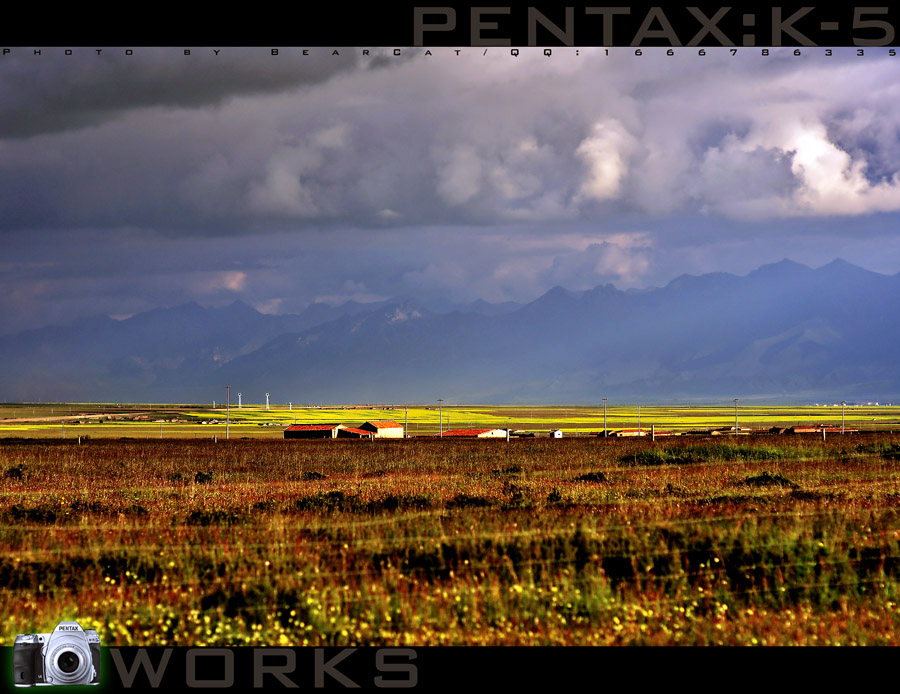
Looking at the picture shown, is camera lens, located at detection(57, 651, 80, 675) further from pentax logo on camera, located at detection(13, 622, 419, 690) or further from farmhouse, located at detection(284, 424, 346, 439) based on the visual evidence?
farmhouse, located at detection(284, 424, 346, 439)

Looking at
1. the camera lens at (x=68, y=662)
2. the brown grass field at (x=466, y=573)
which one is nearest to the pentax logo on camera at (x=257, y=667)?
the camera lens at (x=68, y=662)

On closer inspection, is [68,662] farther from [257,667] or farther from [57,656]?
[257,667]

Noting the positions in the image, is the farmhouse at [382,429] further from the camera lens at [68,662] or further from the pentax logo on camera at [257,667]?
the camera lens at [68,662]

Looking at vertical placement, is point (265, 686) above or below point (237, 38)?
below

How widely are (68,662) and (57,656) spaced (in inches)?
4.1

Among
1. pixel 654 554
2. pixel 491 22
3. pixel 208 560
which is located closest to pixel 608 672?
pixel 654 554

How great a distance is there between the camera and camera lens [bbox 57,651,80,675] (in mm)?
5992

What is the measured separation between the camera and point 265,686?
662 centimetres

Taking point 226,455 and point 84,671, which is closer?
point 84,671

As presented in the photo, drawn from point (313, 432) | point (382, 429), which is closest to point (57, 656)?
point (313, 432)

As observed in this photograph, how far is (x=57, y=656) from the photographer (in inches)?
235

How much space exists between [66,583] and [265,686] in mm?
4139

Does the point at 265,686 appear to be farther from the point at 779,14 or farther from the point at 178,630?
the point at 779,14

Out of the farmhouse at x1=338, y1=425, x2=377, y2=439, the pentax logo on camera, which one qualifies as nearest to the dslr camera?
the pentax logo on camera
